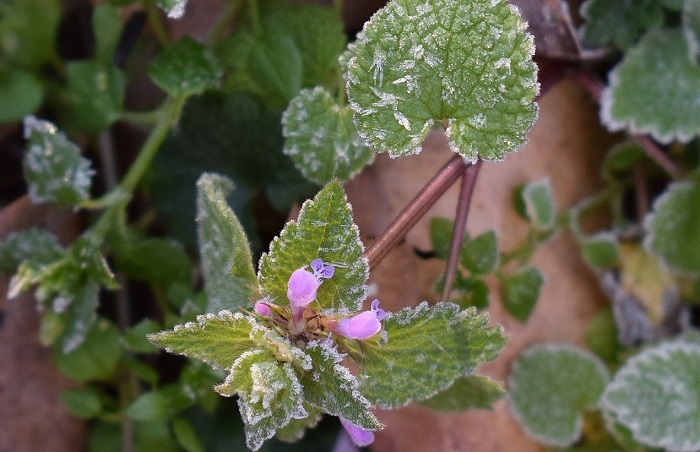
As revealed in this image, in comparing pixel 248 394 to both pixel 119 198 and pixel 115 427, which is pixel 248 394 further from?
pixel 115 427

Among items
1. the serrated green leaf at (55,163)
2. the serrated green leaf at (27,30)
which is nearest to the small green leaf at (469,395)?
the serrated green leaf at (55,163)

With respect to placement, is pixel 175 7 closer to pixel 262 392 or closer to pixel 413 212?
pixel 413 212

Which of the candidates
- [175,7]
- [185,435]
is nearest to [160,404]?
[185,435]

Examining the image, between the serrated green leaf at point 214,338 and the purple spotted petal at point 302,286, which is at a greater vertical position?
the purple spotted petal at point 302,286

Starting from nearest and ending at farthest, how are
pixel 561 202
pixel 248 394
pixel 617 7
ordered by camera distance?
pixel 248 394 < pixel 617 7 < pixel 561 202

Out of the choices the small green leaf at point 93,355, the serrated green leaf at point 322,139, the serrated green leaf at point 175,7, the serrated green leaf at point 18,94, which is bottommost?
the small green leaf at point 93,355

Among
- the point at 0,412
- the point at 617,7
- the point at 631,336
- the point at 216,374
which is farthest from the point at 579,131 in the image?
the point at 0,412

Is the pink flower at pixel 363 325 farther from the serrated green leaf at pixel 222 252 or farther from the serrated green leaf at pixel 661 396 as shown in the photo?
the serrated green leaf at pixel 661 396
